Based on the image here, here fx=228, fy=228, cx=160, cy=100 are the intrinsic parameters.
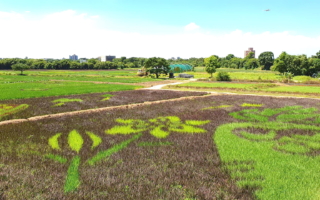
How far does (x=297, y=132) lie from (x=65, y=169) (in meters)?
10.7

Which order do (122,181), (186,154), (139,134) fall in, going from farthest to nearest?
(139,134) < (186,154) < (122,181)

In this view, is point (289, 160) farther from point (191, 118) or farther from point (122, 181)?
point (191, 118)

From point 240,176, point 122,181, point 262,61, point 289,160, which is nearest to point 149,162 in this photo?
point 122,181

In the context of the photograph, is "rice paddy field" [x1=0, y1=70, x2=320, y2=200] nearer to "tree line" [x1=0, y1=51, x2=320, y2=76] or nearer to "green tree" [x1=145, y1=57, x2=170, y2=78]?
"green tree" [x1=145, y1=57, x2=170, y2=78]

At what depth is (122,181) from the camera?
621cm

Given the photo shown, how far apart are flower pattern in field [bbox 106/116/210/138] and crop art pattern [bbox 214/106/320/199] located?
1.54 m

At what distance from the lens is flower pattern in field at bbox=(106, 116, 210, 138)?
11.4 m

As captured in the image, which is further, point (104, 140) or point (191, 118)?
point (191, 118)

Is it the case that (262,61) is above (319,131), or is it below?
above

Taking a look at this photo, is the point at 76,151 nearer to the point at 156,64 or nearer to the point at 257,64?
the point at 156,64

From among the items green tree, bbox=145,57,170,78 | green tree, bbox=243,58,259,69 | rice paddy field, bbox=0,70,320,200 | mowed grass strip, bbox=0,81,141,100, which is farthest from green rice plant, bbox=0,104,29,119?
green tree, bbox=243,58,259,69

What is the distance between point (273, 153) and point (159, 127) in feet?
18.9

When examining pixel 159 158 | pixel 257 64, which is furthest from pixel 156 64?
pixel 257 64

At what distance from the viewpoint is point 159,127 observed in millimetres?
12336
